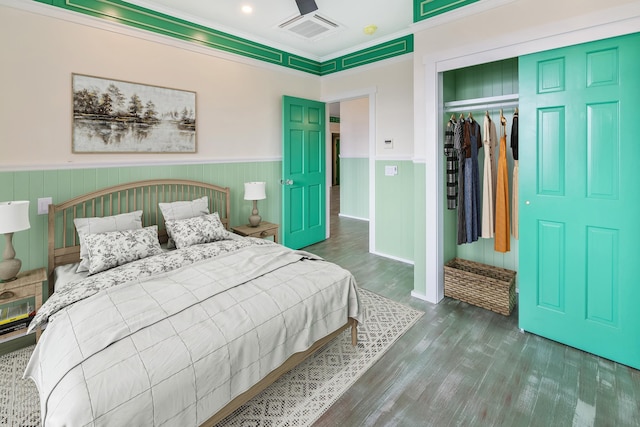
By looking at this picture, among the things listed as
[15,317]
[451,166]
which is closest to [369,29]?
[451,166]

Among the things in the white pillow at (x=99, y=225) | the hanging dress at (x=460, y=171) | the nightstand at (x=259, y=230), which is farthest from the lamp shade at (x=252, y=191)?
the hanging dress at (x=460, y=171)

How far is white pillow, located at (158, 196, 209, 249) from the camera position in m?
3.19

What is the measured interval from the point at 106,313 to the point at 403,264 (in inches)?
137

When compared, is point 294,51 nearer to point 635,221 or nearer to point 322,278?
point 322,278

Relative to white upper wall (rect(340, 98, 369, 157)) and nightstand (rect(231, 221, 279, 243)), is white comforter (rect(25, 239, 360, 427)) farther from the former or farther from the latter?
white upper wall (rect(340, 98, 369, 157))

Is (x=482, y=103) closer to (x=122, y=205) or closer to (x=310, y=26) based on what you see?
(x=310, y=26)

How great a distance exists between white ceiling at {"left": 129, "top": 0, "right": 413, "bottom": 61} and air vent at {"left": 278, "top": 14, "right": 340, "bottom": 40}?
0.13 feet

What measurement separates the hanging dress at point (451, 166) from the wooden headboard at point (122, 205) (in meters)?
2.48

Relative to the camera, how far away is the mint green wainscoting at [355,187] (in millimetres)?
7160

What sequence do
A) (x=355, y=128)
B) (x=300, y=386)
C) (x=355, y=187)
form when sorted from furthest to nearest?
1. (x=355, y=128)
2. (x=355, y=187)
3. (x=300, y=386)

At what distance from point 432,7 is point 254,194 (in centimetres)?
270

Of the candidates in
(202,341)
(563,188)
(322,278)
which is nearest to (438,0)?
(563,188)

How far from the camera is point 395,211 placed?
4.50 m

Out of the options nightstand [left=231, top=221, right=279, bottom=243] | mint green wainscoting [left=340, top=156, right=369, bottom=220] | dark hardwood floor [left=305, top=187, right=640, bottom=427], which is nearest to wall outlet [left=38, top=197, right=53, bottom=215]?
nightstand [left=231, top=221, right=279, bottom=243]
